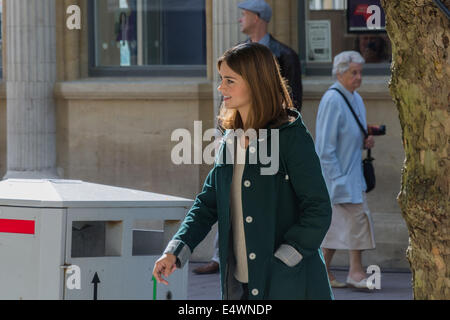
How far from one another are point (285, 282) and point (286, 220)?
0.23 m

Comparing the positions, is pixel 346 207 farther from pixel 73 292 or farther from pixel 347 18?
pixel 73 292

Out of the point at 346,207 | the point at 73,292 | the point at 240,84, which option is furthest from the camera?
the point at 346,207

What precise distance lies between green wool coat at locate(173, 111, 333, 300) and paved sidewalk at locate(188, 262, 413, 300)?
3.73 metres

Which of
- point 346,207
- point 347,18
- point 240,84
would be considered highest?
point 347,18

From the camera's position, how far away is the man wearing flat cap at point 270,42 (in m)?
8.12

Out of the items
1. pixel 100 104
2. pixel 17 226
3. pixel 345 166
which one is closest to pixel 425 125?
pixel 17 226

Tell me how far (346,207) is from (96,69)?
3.71 m

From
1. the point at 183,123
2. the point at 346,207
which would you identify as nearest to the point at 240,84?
the point at 346,207

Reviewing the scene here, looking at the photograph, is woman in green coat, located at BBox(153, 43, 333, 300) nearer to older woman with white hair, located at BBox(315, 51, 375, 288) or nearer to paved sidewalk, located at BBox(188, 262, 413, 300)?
paved sidewalk, located at BBox(188, 262, 413, 300)

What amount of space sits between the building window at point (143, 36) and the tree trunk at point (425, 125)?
667 cm

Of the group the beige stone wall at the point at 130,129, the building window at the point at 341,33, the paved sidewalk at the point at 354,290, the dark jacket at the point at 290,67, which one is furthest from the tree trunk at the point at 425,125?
the beige stone wall at the point at 130,129

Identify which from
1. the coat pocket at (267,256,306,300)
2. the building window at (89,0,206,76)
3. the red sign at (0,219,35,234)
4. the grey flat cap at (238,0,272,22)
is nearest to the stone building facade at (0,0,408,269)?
the building window at (89,0,206,76)

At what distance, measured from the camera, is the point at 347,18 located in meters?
9.80

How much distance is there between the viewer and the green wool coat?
12.5 ft
